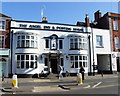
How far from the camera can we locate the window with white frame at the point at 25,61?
920 inches

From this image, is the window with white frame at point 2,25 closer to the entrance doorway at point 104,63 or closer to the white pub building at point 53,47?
the white pub building at point 53,47

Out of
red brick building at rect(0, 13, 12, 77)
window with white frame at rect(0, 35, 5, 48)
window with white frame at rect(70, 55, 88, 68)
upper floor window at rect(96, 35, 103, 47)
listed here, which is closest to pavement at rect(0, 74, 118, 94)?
red brick building at rect(0, 13, 12, 77)

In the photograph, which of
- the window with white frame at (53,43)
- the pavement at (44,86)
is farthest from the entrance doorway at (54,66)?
the pavement at (44,86)

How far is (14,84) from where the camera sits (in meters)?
13.4

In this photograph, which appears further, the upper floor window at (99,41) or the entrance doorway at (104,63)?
the entrance doorway at (104,63)

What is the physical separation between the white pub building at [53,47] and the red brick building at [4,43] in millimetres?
703

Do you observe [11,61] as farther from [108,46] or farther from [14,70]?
[108,46]

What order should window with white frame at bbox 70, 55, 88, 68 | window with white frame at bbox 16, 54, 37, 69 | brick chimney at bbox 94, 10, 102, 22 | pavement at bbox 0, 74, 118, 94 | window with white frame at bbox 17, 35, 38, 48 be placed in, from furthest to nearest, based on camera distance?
brick chimney at bbox 94, 10, 102, 22, window with white frame at bbox 70, 55, 88, 68, window with white frame at bbox 17, 35, 38, 48, window with white frame at bbox 16, 54, 37, 69, pavement at bbox 0, 74, 118, 94

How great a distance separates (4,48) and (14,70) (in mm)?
3381

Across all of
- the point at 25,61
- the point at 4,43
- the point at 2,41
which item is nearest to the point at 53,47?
the point at 25,61

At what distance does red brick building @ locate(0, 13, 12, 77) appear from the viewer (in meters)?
23.0

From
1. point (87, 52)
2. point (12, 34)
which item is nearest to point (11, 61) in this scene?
point (12, 34)

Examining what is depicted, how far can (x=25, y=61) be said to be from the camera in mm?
23406

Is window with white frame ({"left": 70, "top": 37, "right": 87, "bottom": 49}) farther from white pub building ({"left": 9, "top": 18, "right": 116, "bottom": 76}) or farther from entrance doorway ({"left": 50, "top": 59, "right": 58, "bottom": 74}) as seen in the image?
entrance doorway ({"left": 50, "top": 59, "right": 58, "bottom": 74})
